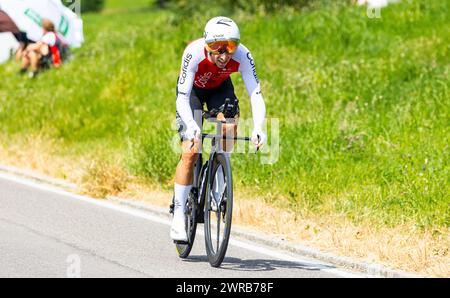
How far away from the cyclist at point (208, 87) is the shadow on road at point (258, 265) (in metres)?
0.43

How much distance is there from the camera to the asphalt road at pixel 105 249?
801 centimetres

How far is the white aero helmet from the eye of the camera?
25.8ft

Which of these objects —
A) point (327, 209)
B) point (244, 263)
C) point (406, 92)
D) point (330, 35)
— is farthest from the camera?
point (330, 35)

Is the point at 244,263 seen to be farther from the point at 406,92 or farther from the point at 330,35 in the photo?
the point at 330,35

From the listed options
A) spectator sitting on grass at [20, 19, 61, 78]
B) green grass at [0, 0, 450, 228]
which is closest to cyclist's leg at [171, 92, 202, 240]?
green grass at [0, 0, 450, 228]

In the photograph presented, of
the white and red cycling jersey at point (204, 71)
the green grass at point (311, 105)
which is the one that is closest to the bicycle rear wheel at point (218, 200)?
the white and red cycling jersey at point (204, 71)

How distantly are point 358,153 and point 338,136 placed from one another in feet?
1.57

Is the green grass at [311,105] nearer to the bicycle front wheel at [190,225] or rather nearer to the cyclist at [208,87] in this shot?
the bicycle front wheel at [190,225]

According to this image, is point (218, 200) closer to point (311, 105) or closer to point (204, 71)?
point (204, 71)

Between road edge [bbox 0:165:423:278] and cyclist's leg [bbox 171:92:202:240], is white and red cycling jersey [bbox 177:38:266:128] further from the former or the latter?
road edge [bbox 0:165:423:278]

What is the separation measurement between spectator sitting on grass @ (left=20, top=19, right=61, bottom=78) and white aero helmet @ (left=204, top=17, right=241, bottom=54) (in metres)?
12.3

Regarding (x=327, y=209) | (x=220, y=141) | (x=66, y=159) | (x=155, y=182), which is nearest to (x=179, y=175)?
(x=220, y=141)

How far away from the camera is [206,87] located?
28.4 feet

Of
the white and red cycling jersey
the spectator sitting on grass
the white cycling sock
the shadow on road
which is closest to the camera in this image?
the white and red cycling jersey
